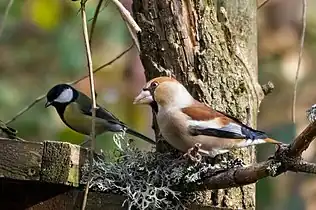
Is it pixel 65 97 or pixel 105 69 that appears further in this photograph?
pixel 105 69

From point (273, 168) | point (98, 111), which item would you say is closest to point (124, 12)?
point (273, 168)

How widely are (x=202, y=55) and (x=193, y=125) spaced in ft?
0.74

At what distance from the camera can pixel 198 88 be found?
212 cm

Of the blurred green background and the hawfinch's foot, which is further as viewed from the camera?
the blurred green background

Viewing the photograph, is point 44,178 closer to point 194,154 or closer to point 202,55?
point 194,154

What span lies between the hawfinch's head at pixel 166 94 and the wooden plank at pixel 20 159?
30 centimetres

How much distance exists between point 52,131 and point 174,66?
8.06 ft

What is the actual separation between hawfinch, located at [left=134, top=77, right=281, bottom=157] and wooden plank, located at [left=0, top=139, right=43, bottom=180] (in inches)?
11.8

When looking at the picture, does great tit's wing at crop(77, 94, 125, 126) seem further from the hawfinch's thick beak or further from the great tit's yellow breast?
the hawfinch's thick beak

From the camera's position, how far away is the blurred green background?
13.7 feet

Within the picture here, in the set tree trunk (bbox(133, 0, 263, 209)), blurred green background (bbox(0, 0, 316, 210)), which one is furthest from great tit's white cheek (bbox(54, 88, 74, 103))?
blurred green background (bbox(0, 0, 316, 210))

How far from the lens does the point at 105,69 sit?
4.69 m

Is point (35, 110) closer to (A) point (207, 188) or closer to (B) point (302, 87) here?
(B) point (302, 87)

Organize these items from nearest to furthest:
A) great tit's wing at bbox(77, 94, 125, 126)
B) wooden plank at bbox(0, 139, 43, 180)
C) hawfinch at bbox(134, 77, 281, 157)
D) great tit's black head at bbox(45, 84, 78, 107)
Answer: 1. wooden plank at bbox(0, 139, 43, 180)
2. hawfinch at bbox(134, 77, 281, 157)
3. great tit's wing at bbox(77, 94, 125, 126)
4. great tit's black head at bbox(45, 84, 78, 107)
